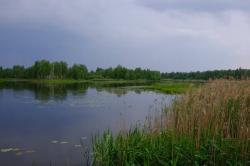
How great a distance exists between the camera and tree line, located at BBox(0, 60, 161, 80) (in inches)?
4235

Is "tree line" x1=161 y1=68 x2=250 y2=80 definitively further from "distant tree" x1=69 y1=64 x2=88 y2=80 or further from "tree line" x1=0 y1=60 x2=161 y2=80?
"distant tree" x1=69 y1=64 x2=88 y2=80

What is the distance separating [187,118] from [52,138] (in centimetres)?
613

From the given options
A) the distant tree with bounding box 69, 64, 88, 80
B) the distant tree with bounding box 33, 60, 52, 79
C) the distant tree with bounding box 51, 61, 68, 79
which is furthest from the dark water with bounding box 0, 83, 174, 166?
the distant tree with bounding box 69, 64, 88, 80

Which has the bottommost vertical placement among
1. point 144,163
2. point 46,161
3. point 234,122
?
point 46,161

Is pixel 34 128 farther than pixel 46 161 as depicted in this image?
Yes

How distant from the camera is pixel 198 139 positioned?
22.7ft

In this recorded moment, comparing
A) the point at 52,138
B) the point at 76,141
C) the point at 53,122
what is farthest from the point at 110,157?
the point at 53,122

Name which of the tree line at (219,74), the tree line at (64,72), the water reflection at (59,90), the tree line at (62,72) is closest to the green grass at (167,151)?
the tree line at (219,74)

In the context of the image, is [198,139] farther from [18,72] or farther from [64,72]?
[18,72]

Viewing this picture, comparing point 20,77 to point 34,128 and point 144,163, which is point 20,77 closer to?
point 34,128

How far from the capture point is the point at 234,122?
8047mm

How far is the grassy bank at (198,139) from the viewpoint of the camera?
6.60m

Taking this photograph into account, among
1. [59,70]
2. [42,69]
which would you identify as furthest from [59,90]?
[59,70]

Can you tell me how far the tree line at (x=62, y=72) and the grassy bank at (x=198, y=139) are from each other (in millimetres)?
99553
